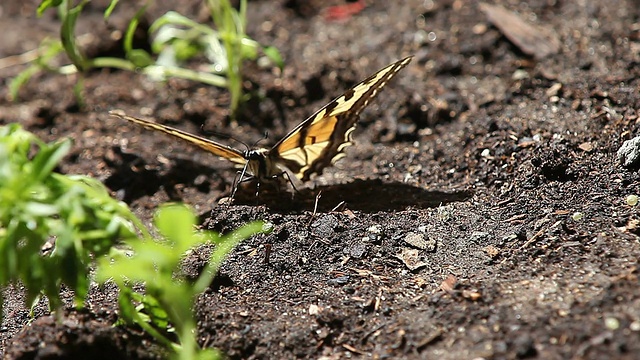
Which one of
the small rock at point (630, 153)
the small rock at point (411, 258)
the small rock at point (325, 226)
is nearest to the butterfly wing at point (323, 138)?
the small rock at point (325, 226)

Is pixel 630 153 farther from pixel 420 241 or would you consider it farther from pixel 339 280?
pixel 339 280

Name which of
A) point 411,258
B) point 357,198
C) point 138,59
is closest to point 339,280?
point 411,258

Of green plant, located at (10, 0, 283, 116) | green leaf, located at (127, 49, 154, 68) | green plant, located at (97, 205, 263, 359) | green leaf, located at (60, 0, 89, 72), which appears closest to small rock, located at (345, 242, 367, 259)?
green plant, located at (97, 205, 263, 359)

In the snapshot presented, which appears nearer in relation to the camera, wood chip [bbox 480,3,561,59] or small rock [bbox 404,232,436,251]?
small rock [bbox 404,232,436,251]

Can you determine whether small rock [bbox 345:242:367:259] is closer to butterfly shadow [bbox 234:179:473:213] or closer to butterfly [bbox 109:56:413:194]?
butterfly shadow [bbox 234:179:473:213]

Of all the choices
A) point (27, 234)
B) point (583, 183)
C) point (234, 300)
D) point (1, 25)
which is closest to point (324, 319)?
point (234, 300)

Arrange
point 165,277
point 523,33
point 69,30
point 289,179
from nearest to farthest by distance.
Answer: point 165,277
point 289,179
point 69,30
point 523,33

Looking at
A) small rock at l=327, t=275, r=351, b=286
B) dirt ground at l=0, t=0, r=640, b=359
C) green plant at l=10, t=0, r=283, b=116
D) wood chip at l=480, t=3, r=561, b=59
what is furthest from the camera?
wood chip at l=480, t=3, r=561, b=59
